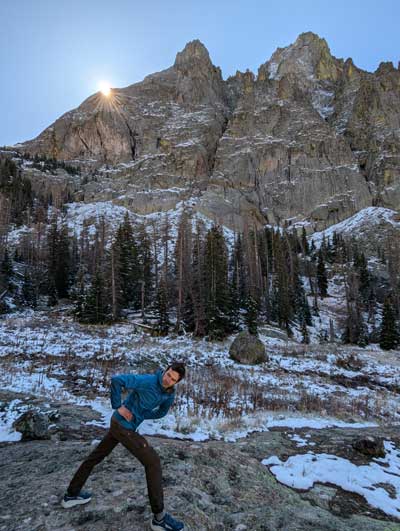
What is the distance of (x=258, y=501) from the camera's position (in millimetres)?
4520

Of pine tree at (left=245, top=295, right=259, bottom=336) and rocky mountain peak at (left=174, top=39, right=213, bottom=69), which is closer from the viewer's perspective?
pine tree at (left=245, top=295, right=259, bottom=336)

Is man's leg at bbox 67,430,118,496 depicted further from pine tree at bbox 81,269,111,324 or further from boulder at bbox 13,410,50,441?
pine tree at bbox 81,269,111,324

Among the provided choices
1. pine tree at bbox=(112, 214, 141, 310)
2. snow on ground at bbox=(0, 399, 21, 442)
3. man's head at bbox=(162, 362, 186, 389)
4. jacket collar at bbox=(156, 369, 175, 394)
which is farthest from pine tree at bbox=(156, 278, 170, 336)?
man's head at bbox=(162, 362, 186, 389)

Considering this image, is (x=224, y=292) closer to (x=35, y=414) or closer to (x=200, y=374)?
(x=200, y=374)

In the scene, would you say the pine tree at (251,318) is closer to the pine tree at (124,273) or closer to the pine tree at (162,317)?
the pine tree at (162,317)

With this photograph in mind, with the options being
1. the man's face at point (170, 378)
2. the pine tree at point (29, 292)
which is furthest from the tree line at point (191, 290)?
the man's face at point (170, 378)

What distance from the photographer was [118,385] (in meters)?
3.57

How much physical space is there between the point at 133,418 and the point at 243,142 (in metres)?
125

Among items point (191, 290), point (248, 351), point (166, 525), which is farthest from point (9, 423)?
point (191, 290)

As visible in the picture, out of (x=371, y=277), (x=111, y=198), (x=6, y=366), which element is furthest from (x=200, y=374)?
(x=111, y=198)

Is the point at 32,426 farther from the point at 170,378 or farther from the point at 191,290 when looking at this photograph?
the point at 191,290

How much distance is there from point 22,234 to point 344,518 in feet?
241

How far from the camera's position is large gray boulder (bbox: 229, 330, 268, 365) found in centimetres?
2058

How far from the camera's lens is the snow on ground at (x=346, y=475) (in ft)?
16.7
